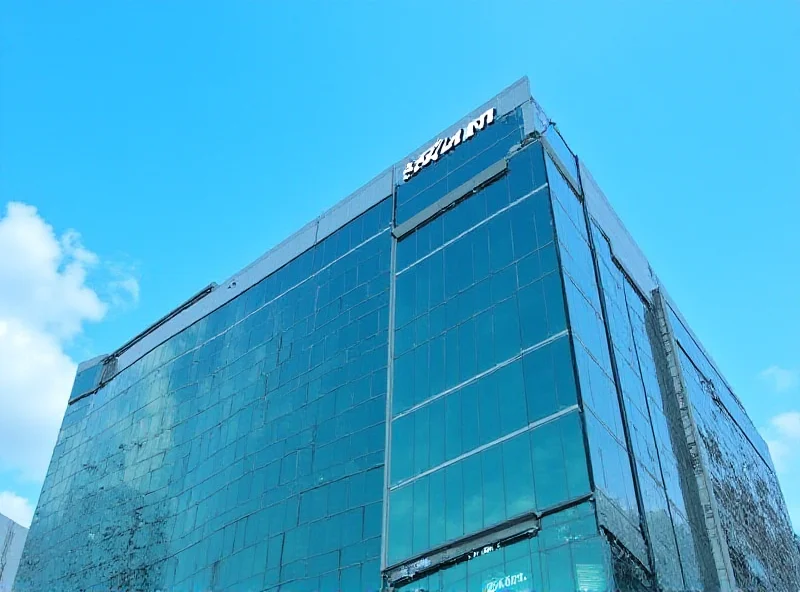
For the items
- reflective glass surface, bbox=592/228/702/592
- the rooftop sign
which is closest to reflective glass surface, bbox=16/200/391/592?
the rooftop sign

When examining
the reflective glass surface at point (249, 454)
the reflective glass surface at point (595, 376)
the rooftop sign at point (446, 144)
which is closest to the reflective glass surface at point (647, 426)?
the reflective glass surface at point (595, 376)

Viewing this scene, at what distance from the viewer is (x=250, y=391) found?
52656 millimetres

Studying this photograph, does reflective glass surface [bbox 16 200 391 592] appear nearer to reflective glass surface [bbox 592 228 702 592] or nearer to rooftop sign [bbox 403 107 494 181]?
rooftop sign [bbox 403 107 494 181]

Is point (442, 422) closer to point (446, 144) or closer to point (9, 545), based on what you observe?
point (446, 144)

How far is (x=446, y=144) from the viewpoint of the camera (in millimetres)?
49719

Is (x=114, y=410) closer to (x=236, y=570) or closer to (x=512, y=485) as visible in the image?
(x=236, y=570)

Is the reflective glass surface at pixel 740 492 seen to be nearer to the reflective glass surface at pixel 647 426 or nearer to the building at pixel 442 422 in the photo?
the building at pixel 442 422

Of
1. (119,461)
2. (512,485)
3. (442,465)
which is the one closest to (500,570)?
(512,485)

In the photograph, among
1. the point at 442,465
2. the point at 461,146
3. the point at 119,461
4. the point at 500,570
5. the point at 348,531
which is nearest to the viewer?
the point at 500,570

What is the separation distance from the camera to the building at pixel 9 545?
8275 cm

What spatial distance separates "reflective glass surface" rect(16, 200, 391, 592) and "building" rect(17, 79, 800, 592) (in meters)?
0.16

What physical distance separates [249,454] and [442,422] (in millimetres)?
15557

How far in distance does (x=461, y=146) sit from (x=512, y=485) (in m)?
22.0

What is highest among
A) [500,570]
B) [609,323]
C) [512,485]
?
[609,323]
